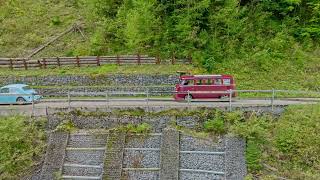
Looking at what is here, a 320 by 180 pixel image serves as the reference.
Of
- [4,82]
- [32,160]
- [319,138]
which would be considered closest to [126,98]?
[32,160]

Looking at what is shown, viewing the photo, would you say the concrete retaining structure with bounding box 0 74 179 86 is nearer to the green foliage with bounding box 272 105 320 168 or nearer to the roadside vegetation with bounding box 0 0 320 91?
the roadside vegetation with bounding box 0 0 320 91

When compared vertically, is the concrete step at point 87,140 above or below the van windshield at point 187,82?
below

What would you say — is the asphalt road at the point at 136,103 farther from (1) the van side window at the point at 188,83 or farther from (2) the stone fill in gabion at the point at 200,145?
(2) the stone fill in gabion at the point at 200,145

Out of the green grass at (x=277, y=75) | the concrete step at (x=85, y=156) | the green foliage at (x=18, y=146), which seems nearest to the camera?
the green foliage at (x=18, y=146)

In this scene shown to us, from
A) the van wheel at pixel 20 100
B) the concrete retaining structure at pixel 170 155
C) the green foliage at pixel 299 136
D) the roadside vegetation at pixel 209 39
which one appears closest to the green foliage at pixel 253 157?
the green foliage at pixel 299 136

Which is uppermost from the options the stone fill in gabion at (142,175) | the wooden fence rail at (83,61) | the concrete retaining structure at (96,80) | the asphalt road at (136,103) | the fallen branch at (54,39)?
the fallen branch at (54,39)

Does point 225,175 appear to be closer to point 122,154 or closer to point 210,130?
point 210,130

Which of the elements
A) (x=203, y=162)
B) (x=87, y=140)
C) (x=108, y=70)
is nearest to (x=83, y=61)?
(x=108, y=70)

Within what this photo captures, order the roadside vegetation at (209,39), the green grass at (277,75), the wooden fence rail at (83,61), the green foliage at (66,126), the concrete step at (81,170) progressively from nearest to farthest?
1. the concrete step at (81,170)
2. the green foliage at (66,126)
3. the green grass at (277,75)
4. the roadside vegetation at (209,39)
5. the wooden fence rail at (83,61)
